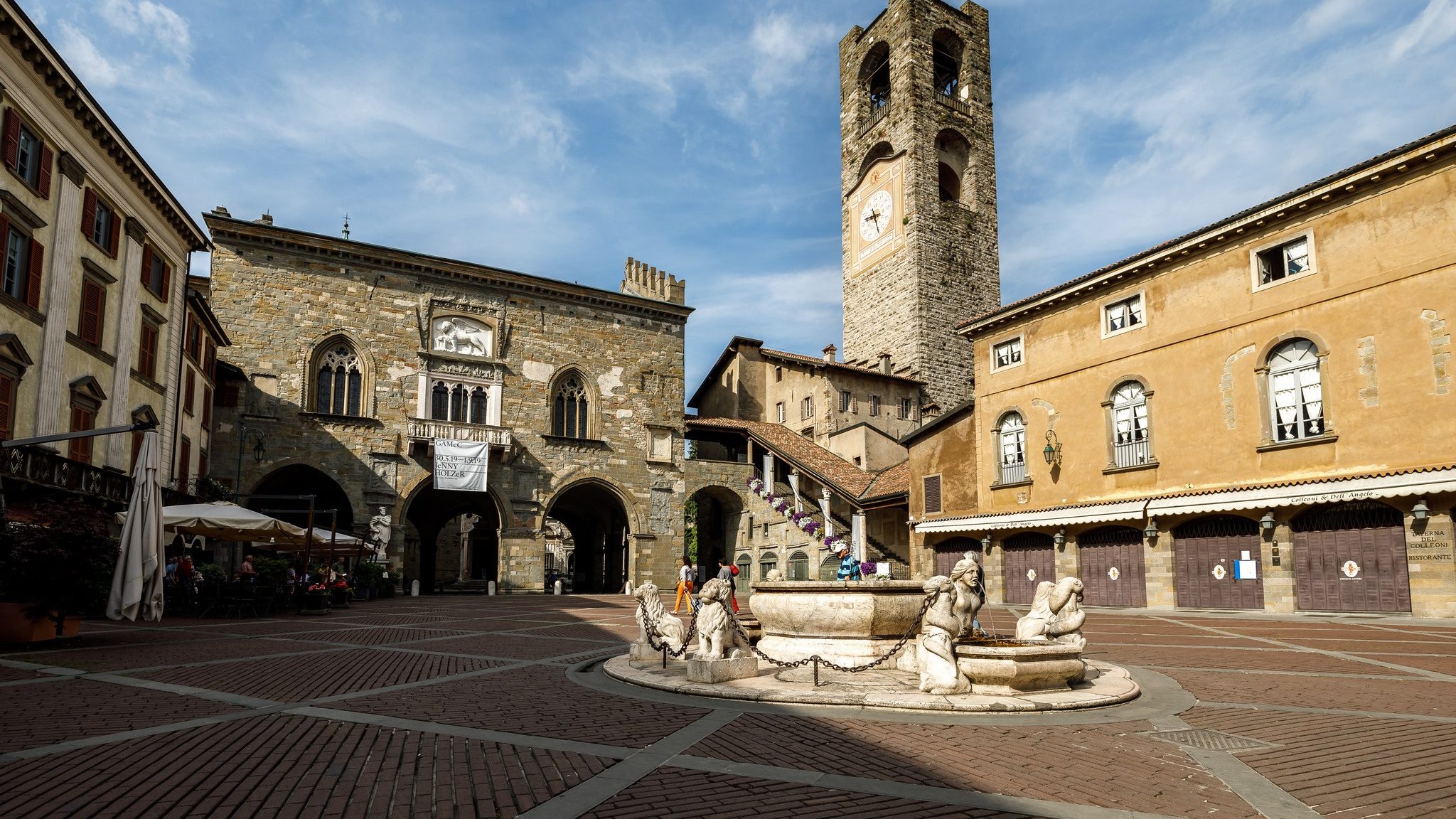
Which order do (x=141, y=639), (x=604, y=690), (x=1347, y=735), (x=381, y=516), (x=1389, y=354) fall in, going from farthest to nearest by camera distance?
(x=381, y=516), (x=1389, y=354), (x=141, y=639), (x=604, y=690), (x=1347, y=735)

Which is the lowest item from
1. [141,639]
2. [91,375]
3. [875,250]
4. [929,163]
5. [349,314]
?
[141,639]

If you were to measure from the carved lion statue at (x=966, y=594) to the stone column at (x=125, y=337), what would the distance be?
798 inches

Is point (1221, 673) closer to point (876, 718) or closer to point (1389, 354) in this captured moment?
point (876, 718)

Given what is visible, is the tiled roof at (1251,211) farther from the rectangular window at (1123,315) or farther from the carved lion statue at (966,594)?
the carved lion statue at (966,594)

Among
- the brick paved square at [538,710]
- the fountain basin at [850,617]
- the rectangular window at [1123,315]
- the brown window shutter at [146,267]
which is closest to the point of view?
the brick paved square at [538,710]

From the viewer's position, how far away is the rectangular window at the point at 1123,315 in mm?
22372

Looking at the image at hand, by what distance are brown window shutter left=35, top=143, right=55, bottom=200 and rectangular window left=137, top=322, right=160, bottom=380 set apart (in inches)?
205

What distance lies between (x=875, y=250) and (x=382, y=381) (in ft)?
88.6

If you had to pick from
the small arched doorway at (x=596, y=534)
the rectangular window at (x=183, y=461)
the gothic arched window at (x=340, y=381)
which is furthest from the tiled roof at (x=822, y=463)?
the rectangular window at (x=183, y=461)

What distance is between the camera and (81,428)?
18.5m

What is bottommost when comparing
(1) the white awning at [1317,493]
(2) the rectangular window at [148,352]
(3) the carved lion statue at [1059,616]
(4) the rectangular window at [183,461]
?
(3) the carved lion statue at [1059,616]

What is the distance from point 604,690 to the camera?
27.0ft

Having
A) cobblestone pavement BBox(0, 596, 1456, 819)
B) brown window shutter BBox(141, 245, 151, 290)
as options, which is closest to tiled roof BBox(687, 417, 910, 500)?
brown window shutter BBox(141, 245, 151, 290)

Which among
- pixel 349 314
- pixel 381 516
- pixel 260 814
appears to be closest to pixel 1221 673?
pixel 260 814
